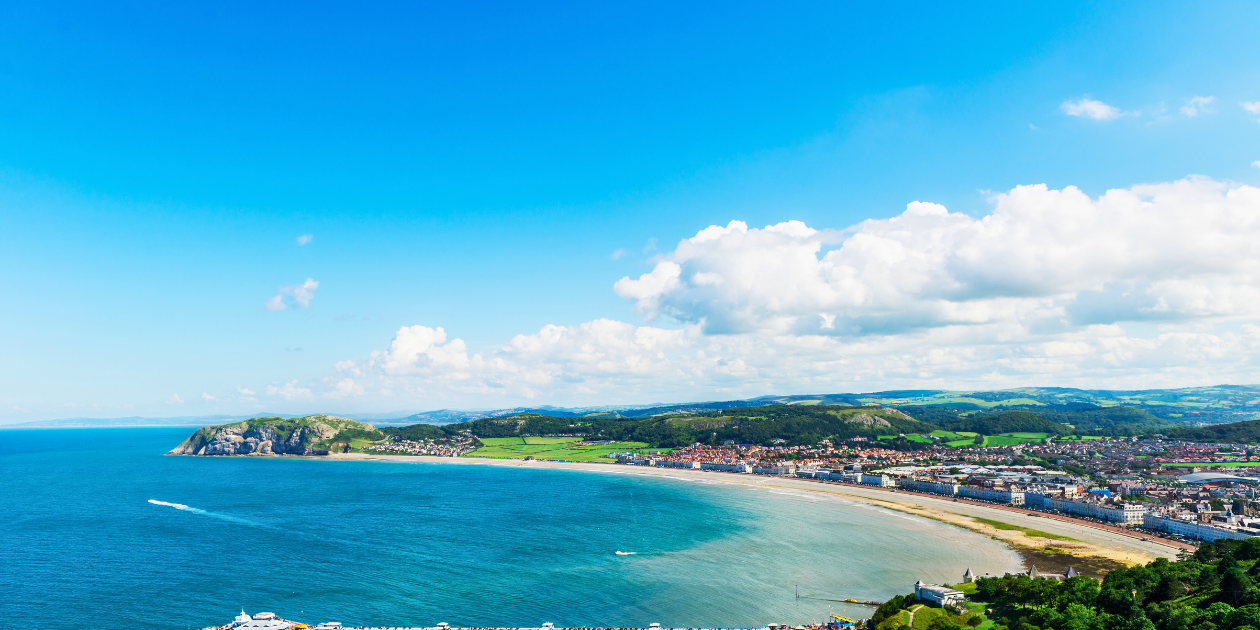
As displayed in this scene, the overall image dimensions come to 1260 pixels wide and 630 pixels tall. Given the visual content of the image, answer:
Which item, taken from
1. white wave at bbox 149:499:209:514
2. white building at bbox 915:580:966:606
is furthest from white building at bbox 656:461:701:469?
white building at bbox 915:580:966:606

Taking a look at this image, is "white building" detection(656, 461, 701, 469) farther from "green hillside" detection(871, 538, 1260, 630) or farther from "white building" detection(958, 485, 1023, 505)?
"green hillside" detection(871, 538, 1260, 630)

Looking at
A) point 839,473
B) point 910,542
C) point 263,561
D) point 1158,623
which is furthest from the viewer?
point 839,473

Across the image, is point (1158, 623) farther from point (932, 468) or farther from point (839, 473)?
point (932, 468)

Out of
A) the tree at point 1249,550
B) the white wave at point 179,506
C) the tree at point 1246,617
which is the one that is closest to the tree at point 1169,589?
the tree at point 1246,617

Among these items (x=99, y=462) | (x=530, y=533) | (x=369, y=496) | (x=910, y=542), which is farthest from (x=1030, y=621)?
(x=99, y=462)

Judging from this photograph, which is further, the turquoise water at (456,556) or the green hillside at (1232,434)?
the green hillside at (1232,434)

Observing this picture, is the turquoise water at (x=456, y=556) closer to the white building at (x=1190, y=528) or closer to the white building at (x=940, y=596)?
the white building at (x=940, y=596)
